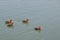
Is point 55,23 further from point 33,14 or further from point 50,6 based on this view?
point 50,6

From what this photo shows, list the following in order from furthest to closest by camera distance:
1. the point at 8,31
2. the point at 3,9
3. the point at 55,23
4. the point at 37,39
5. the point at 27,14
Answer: the point at 3,9 < the point at 27,14 < the point at 55,23 < the point at 8,31 < the point at 37,39

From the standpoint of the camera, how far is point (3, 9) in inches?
296

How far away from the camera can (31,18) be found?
6551 mm

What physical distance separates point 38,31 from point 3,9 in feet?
8.22

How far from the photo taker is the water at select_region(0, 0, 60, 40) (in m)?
5.26

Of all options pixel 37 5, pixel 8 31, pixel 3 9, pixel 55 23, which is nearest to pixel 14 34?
pixel 8 31

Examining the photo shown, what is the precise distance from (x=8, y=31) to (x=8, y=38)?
0.43 meters

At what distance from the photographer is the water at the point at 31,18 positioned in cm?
526

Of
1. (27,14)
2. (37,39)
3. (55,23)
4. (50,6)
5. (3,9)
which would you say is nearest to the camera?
(37,39)

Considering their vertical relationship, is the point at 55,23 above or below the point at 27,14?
below

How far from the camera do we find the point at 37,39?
5031mm

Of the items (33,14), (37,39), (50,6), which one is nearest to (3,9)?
(33,14)

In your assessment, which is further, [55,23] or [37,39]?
[55,23]

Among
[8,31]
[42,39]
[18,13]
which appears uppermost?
[18,13]
